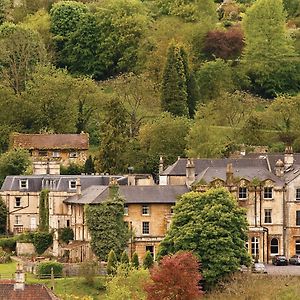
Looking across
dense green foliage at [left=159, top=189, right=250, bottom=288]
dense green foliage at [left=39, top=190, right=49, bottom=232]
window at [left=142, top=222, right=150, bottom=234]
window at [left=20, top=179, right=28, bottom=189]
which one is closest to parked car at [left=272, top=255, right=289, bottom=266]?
dense green foliage at [left=159, top=189, right=250, bottom=288]

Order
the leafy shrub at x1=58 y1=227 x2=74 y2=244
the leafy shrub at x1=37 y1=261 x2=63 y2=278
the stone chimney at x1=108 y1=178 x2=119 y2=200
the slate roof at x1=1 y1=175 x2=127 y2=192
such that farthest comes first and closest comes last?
the slate roof at x1=1 y1=175 x2=127 y2=192 → the leafy shrub at x1=58 y1=227 x2=74 y2=244 → the stone chimney at x1=108 y1=178 x2=119 y2=200 → the leafy shrub at x1=37 y1=261 x2=63 y2=278

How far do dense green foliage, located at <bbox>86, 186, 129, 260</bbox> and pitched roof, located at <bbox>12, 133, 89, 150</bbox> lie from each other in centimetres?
2751

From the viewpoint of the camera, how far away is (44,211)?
96312mm

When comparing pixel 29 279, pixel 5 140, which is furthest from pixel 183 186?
pixel 5 140

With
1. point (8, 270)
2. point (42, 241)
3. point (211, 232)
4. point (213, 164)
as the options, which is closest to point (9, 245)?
point (42, 241)

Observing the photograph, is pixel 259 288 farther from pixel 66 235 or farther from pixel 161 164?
pixel 161 164

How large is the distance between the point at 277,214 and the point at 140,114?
117ft

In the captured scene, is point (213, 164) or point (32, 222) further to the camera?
point (32, 222)

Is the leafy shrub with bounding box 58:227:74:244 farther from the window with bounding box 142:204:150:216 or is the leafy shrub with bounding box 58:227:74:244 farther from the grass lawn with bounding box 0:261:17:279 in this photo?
the window with bounding box 142:204:150:216

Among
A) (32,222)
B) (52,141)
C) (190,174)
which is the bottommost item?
(32,222)

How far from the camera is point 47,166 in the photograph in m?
107

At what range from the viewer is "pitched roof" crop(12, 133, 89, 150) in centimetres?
11694

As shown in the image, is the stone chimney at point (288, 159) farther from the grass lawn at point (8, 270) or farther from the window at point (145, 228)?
the grass lawn at point (8, 270)

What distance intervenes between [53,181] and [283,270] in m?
20.3
